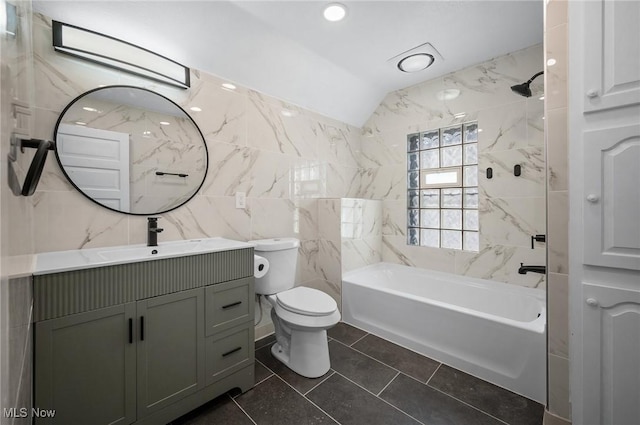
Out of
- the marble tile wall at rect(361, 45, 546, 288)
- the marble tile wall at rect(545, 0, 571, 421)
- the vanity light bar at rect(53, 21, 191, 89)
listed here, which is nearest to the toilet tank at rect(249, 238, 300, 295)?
the vanity light bar at rect(53, 21, 191, 89)

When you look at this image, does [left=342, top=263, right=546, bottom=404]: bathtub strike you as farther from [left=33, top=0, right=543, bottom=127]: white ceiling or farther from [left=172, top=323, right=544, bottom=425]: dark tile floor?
[left=33, top=0, right=543, bottom=127]: white ceiling

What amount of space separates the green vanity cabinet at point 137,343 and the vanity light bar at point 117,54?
1233 mm

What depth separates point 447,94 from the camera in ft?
8.48

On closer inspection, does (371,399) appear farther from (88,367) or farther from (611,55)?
(611,55)

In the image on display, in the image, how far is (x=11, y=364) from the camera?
0.53m

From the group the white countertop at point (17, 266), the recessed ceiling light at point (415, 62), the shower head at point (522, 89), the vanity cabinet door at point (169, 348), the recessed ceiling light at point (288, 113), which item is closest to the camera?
the white countertop at point (17, 266)

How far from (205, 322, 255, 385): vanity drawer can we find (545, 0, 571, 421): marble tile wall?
65.6 inches

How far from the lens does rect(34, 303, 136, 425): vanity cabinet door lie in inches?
39.0

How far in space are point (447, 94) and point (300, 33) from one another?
1.58 metres

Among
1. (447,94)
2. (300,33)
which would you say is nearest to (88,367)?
(300,33)

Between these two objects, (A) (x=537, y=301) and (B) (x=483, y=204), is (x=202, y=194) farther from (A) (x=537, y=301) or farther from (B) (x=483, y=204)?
(A) (x=537, y=301)

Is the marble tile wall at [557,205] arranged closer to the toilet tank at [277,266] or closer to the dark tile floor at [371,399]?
the dark tile floor at [371,399]

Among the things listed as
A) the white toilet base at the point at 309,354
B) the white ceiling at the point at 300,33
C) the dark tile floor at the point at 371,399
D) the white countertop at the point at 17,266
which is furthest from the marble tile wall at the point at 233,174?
the dark tile floor at the point at 371,399

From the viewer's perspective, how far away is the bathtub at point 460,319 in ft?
5.21
